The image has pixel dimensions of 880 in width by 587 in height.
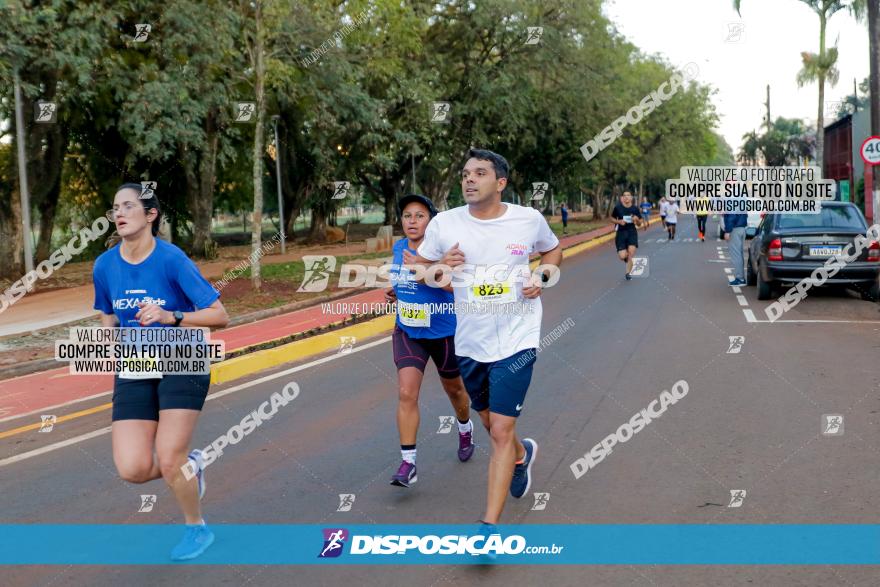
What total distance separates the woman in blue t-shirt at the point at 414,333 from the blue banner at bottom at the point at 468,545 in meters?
0.78

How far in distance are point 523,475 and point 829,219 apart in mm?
10977

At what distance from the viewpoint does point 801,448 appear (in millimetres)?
6211

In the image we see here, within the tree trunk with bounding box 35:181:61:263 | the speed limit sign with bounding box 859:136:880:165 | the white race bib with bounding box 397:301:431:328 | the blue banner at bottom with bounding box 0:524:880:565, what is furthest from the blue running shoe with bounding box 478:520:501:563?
the tree trunk with bounding box 35:181:61:263

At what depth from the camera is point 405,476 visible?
217 inches

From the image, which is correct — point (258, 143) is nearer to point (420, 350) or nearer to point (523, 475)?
point (420, 350)

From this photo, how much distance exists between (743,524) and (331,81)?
742 inches

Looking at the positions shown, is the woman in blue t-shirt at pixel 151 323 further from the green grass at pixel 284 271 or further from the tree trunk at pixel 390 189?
the tree trunk at pixel 390 189

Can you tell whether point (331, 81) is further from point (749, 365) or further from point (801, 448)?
point (801, 448)

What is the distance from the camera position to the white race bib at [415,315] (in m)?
5.61

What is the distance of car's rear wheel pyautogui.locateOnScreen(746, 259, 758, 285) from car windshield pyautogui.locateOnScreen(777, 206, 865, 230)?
213 cm

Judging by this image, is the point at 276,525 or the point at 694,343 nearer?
the point at 276,525

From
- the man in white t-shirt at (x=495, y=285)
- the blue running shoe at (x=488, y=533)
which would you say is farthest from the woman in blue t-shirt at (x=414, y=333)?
the blue running shoe at (x=488, y=533)

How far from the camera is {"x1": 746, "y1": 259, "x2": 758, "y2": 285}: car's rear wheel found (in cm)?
1669

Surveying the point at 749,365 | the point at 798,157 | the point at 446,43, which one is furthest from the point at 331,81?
the point at 798,157
